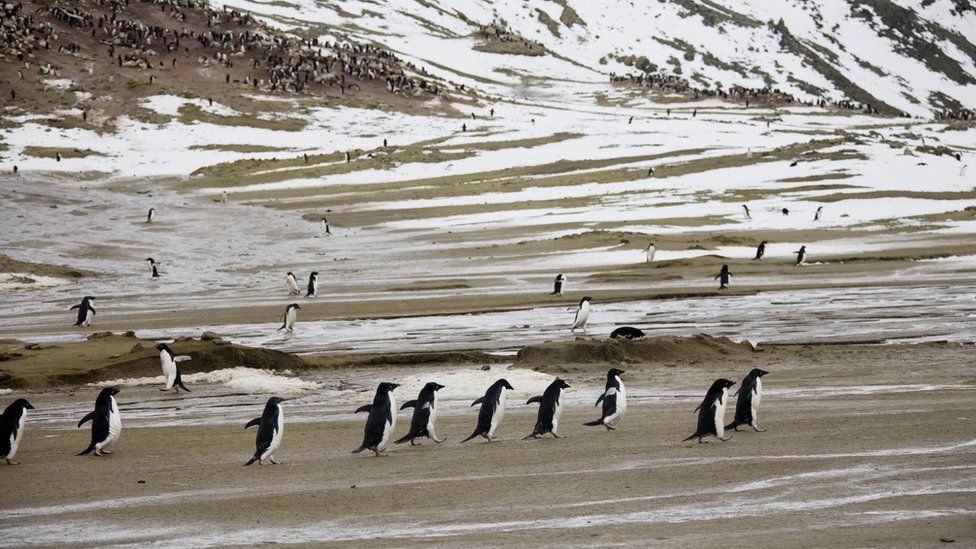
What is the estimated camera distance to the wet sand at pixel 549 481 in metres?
7.96

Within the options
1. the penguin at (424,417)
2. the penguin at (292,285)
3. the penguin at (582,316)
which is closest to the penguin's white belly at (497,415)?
the penguin at (424,417)

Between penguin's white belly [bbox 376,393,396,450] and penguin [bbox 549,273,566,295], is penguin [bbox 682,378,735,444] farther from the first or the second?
penguin [bbox 549,273,566,295]

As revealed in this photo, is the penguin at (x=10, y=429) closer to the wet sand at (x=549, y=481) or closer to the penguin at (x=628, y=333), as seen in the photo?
the wet sand at (x=549, y=481)

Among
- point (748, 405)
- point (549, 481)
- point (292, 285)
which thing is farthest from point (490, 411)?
point (292, 285)

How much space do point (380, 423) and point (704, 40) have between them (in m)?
152

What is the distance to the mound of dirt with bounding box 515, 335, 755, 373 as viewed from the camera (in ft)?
56.4

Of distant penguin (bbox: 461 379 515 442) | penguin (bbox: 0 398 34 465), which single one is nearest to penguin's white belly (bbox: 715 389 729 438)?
distant penguin (bbox: 461 379 515 442)

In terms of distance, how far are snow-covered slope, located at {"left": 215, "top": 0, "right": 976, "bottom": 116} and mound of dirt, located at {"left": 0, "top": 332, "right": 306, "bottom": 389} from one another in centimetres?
8901

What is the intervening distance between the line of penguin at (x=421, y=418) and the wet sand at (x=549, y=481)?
0.62 ft

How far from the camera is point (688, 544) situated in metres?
7.40

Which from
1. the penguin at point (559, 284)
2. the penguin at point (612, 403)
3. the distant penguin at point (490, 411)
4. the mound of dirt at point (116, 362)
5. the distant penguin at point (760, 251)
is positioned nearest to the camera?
the distant penguin at point (490, 411)

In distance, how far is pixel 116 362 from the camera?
17.7 metres

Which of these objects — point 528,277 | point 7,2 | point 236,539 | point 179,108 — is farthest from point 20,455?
point 7,2

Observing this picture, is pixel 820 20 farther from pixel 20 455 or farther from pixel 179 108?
pixel 20 455
